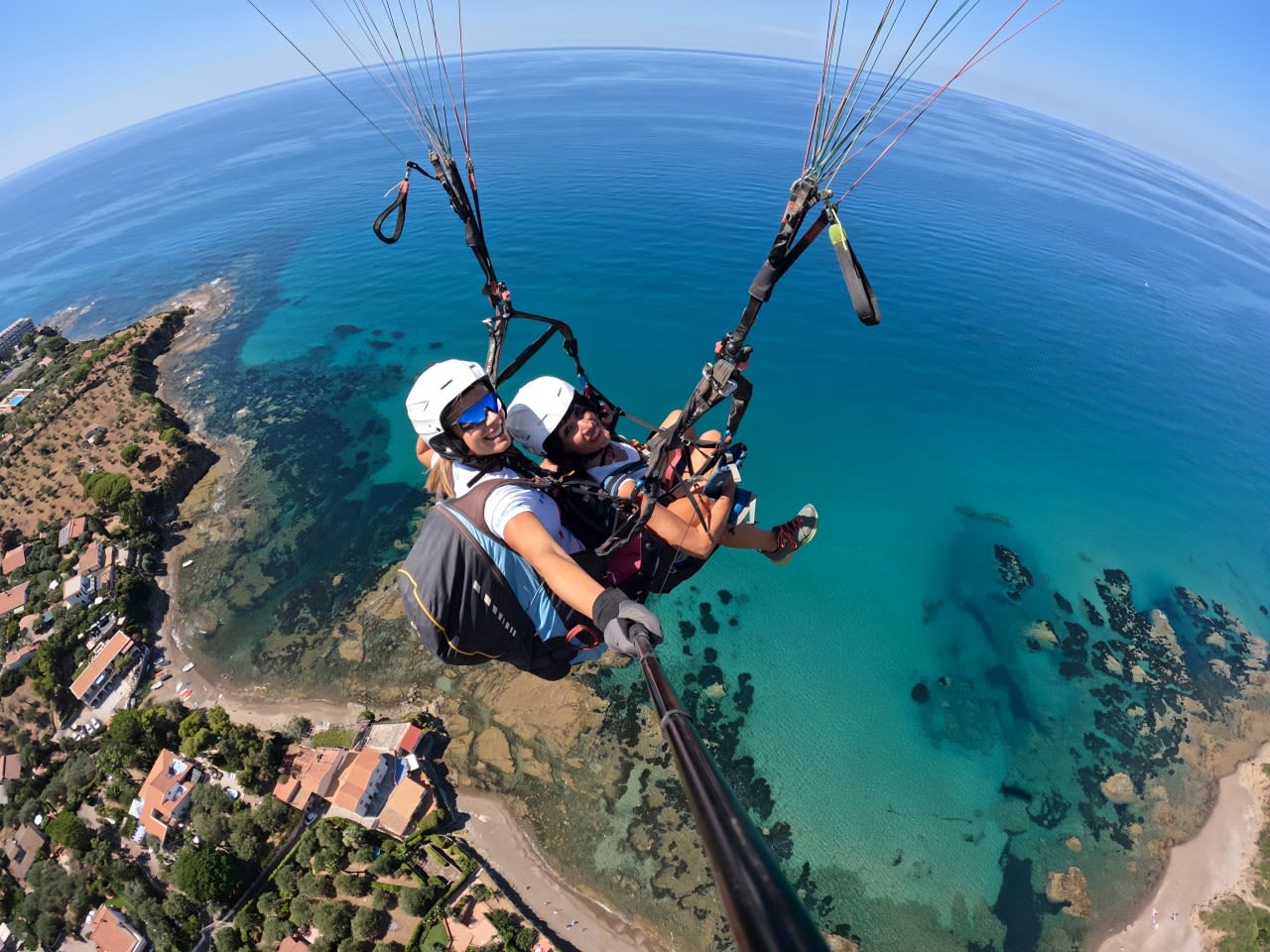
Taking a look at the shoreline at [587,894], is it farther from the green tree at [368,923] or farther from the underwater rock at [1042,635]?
the underwater rock at [1042,635]

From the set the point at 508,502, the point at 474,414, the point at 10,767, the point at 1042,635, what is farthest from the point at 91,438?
the point at 1042,635

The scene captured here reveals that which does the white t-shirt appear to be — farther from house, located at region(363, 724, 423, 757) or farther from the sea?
the sea

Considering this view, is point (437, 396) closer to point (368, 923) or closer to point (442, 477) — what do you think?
point (442, 477)

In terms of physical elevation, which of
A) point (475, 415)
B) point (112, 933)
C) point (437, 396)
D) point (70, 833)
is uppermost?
point (437, 396)

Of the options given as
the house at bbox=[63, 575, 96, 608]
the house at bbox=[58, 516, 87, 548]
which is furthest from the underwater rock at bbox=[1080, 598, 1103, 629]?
the house at bbox=[58, 516, 87, 548]

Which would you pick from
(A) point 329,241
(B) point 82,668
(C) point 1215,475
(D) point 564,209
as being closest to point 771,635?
(B) point 82,668
